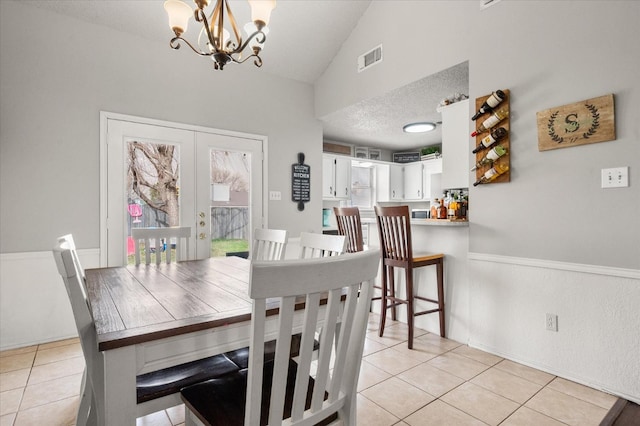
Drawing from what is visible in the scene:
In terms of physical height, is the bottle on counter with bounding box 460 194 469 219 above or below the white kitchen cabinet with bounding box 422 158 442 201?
below

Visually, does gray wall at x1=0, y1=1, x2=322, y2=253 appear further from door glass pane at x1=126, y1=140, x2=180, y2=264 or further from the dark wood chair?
the dark wood chair

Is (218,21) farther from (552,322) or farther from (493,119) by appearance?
(552,322)

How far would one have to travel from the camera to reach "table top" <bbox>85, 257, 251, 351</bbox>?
39.6 inches

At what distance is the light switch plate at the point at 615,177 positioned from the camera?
1921mm

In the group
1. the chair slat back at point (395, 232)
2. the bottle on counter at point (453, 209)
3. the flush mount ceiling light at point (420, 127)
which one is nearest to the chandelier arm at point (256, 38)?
the chair slat back at point (395, 232)

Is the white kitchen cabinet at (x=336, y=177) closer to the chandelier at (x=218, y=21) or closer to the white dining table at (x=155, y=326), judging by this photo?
the chandelier at (x=218, y=21)

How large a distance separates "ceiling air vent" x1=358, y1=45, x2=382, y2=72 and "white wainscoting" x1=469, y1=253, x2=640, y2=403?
2.29m

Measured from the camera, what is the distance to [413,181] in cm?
645

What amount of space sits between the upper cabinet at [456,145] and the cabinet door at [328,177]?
8.52 feet

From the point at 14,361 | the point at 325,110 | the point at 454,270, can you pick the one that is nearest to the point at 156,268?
the point at 14,361

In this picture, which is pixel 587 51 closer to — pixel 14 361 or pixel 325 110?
pixel 325 110

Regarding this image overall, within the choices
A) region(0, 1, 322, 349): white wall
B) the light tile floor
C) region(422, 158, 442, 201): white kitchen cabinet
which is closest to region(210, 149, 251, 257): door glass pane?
region(0, 1, 322, 349): white wall

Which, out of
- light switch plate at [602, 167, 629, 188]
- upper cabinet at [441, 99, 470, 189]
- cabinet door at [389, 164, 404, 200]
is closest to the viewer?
light switch plate at [602, 167, 629, 188]

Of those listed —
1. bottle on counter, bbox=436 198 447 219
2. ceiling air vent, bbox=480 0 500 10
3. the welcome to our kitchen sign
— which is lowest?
bottle on counter, bbox=436 198 447 219
